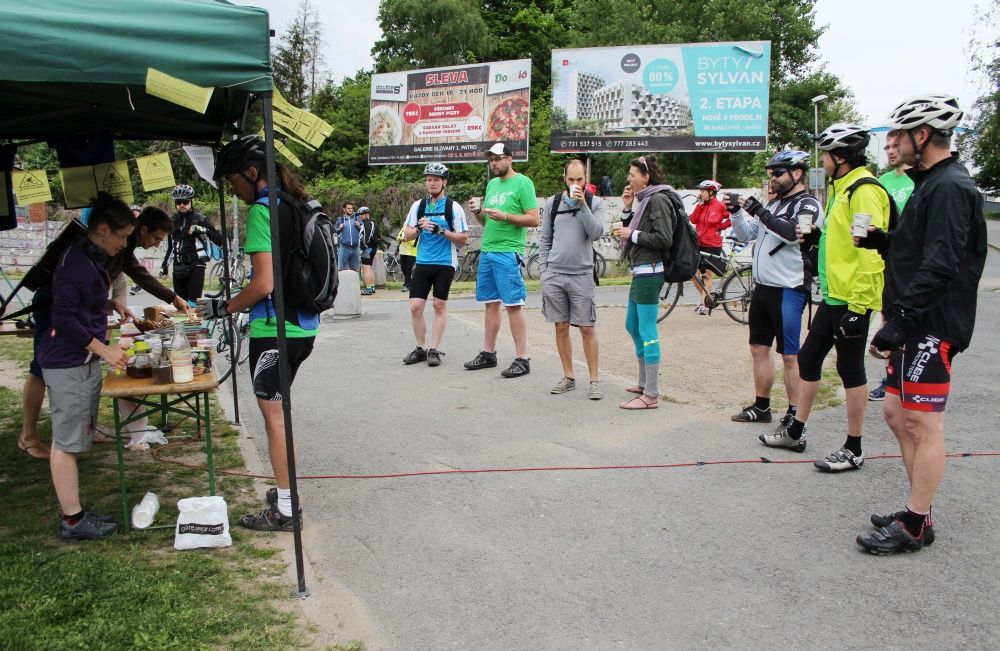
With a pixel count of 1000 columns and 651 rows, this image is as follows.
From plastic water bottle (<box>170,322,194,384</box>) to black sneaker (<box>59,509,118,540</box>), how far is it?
2.57 ft

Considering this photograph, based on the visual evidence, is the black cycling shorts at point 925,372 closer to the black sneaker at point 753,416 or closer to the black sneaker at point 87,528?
the black sneaker at point 753,416

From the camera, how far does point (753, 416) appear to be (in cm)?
613

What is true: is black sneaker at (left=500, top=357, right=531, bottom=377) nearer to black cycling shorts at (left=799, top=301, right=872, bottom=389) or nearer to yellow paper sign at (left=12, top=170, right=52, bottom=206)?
black cycling shorts at (left=799, top=301, right=872, bottom=389)

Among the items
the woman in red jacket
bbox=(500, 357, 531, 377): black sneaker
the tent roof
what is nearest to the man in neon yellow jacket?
bbox=(500, 357, 531, 377): black sneaker

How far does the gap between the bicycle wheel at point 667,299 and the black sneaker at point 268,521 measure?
811 cm

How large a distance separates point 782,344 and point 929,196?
84.3 inches

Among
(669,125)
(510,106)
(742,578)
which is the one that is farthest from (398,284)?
(742,578)

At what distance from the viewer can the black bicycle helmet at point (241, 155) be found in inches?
154

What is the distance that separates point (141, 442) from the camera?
5516mm

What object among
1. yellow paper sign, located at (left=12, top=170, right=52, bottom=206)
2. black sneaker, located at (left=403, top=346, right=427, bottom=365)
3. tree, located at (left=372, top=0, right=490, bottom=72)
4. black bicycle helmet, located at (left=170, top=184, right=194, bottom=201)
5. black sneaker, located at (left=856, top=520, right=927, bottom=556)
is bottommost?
black sneaker, located at (left=856, top=520, right=927, bottom=556)

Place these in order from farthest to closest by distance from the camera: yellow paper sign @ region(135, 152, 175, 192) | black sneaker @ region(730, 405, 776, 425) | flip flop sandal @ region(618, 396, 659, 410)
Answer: flip flop sandal @ region(618, 396, 659, 410) < black sneaker @ region(730, 405, 776, 425) < yellow paper sign @ region(135, 152, 175, 192)

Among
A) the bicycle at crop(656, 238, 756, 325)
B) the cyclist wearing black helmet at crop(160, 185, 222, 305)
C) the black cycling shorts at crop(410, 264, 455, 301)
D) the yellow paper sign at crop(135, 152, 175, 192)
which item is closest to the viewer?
the yellow paper sign at crop(135, 152, 175, 192)

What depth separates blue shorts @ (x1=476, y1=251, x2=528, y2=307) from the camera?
7699 millimetres

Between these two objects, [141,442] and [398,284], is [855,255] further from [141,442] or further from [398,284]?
[398,284]
